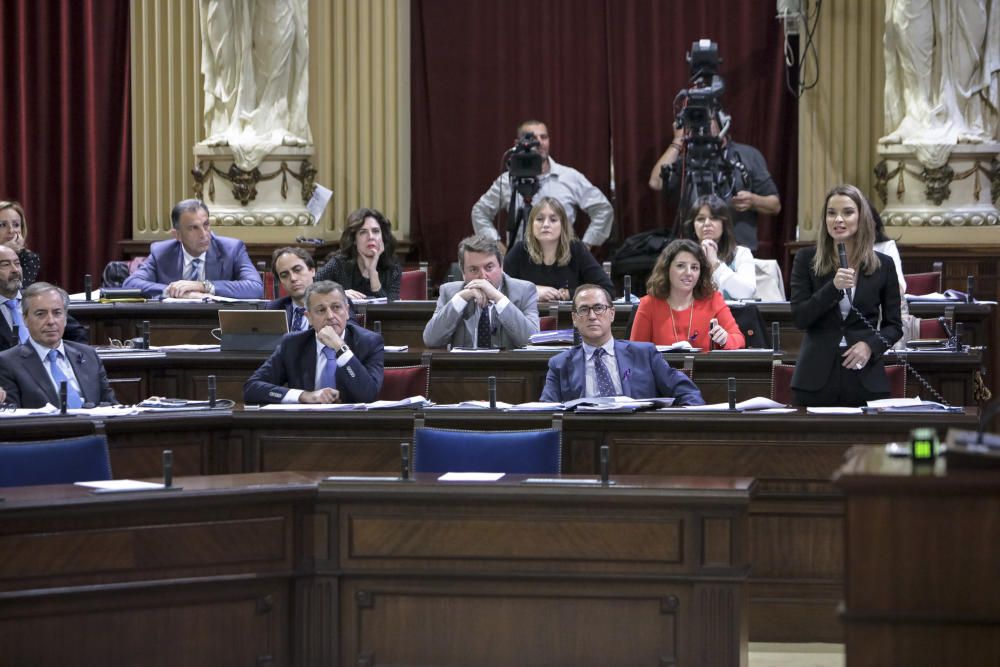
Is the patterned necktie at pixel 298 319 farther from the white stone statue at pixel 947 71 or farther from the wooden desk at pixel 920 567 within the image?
the wooden desk at pixel 920 567

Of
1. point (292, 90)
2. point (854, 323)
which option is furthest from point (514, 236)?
point (854, 323)

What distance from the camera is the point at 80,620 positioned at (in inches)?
176

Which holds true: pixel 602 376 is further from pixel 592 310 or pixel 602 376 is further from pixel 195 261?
pixel 195 261

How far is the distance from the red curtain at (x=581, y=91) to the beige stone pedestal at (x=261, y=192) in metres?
1.07

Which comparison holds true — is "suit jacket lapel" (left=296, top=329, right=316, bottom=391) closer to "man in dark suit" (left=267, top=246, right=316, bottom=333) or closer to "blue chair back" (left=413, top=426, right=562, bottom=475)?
"man in dark suit" (left=267, top=246, right=316, bottom=333)

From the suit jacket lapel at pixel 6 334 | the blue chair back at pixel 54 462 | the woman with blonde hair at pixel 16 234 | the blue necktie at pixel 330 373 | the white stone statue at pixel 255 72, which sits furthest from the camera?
the white stone statue at pixel 255 72

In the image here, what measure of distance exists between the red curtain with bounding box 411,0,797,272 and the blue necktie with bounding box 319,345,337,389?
498cm

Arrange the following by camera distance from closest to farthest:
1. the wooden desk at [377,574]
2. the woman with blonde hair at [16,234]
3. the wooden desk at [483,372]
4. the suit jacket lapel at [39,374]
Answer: the wooden desk at [377,574], the suit jacket lapel at [39,374], the wooden desk at [483,372], the woman with blonde hair at [16,234]

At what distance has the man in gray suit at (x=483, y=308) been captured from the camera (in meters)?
7.41

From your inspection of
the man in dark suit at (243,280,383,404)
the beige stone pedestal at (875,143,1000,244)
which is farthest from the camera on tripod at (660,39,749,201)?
the man in dark suit at (243,280,383,404)

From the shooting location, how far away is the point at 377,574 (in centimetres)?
462

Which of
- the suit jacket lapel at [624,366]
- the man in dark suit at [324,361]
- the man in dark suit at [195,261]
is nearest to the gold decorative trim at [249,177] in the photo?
the man in dark suit at [195,261]

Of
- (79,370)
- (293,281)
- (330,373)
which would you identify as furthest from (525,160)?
(79,370)

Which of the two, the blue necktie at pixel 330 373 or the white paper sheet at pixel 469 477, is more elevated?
the blue necktie at pixel 330 373
